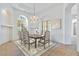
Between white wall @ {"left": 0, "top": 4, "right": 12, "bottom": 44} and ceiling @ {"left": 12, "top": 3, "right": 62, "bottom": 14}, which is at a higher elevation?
ceiling @ {"left": 12, "top": 3, "right": 62, "bottom": 14}

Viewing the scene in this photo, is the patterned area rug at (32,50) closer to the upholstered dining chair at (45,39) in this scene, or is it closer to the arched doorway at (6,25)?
the upholstered dining chair at (45,39)

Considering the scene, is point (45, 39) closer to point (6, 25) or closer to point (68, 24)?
point (68, 24)

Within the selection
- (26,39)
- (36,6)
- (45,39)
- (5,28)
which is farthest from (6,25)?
(45,39)

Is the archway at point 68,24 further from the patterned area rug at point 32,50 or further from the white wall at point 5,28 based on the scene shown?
the white wall at point 5,28

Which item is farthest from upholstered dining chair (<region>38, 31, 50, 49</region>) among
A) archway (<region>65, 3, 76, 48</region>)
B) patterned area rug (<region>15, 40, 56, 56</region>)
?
archway (<region>65, 3, 76, 48</region>)

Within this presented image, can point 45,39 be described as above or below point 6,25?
below

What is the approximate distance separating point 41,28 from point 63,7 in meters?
0.56

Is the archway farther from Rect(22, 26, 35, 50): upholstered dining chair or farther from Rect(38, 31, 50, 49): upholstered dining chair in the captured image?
Rect(22, 26, 35, 50): upholstered dining chair

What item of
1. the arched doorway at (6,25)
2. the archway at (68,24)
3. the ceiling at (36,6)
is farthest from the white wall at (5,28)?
the archway at (68,24)

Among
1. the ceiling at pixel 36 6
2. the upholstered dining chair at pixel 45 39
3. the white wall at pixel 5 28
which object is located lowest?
the upholstered dining chair at pixel 45 39

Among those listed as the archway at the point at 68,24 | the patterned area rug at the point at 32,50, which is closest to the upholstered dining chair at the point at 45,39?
the patterned area rug at the point at 32,50

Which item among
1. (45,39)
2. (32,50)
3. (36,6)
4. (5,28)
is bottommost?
(32,50)

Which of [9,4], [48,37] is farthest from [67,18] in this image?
[9,4]

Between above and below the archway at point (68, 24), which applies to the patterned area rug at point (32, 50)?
below
